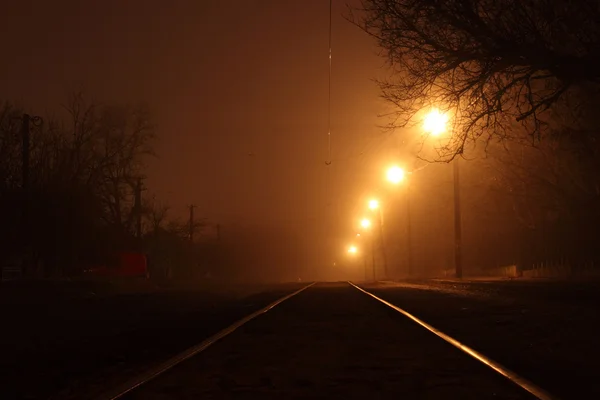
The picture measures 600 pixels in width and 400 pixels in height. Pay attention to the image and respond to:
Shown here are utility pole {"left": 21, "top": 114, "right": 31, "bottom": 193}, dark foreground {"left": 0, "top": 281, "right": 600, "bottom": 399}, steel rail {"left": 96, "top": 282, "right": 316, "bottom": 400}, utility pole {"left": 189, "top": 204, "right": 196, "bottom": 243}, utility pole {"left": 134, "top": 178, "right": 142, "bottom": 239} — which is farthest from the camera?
utility pole {"left": 189, "top": 204, "right": 196, "bottom": 243}

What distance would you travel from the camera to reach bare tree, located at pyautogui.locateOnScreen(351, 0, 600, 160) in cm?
1816

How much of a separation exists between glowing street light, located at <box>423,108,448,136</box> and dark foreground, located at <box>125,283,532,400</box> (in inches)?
388

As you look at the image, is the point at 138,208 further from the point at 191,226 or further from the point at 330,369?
the point at 330,369

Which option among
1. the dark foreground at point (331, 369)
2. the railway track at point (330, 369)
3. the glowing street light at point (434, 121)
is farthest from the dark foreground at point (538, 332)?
the glowing street light at point (434, 121)

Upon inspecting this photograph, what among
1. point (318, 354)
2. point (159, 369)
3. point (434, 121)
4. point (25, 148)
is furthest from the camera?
point (25, 148)

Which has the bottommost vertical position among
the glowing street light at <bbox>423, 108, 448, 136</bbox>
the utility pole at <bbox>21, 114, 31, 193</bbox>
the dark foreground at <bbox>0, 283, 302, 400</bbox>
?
the dark foreground at <bbox>0, 283, 302, 400</bbox>

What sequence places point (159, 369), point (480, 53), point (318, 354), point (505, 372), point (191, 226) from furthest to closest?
point (191, 226) < point (480, 53) < point (318, 354) < point (159, 369) < point (505, 372)

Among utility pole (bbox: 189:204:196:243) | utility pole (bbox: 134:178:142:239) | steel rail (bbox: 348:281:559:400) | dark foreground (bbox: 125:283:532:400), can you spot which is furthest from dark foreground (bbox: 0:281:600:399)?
utility pole (bbox: 189:204:196:243)

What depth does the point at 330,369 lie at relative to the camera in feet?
Answer: 27.2

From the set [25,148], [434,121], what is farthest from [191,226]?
[434,121]

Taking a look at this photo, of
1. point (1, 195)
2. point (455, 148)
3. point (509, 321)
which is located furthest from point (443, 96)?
point (1, 195)

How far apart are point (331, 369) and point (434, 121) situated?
16.0 meters

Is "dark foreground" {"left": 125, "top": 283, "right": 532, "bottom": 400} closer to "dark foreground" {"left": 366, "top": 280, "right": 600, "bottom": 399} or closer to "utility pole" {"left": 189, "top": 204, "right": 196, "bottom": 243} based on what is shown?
"dark foreground" {"left": 366, "top": 280, "right": 600, "bottom": 399}

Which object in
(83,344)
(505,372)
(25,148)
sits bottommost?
(83,344)
